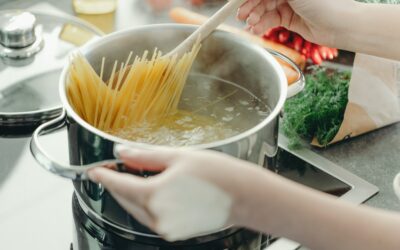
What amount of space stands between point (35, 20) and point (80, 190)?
1.70 feet

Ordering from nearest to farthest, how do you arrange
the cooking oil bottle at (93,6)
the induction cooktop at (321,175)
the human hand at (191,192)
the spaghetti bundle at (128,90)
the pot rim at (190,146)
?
the human hand at (191,192) < the pot rim at (190,146) < the spaghetti bundle at (128,90) < the induction cooktop at (321,175) < the cooking oil bottle at (93,6)

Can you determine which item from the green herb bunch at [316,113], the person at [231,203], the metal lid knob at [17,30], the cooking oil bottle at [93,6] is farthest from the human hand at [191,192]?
the cooking oil bottle at [93,6]

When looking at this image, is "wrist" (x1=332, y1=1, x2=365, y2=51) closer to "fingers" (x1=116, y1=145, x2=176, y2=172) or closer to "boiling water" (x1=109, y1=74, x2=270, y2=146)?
"boiling water" (x1=109, y1=74, x2=270, y2=146)

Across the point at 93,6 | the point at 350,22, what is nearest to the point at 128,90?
the point at 350,22

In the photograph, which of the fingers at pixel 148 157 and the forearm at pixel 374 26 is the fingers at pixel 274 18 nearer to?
the forearm at pixel 374 26

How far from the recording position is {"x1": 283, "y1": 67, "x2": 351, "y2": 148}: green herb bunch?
1.04 m

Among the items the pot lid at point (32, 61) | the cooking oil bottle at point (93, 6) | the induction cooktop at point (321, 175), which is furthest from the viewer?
the cooking oil bottle at point (93, 6)

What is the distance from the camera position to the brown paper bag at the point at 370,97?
104 cm

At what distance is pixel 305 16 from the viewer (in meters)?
1.05

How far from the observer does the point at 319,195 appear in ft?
2.03

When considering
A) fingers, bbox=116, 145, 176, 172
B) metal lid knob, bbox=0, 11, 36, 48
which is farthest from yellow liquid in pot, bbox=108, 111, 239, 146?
metal lid knob, bbox=0, 11, 36, 48

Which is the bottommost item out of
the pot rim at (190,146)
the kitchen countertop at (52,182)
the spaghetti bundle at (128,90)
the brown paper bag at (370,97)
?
the kitchen countertop at (52,182)

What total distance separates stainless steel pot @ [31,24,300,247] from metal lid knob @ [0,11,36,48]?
325mm

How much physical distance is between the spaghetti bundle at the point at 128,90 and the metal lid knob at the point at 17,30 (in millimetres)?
329
